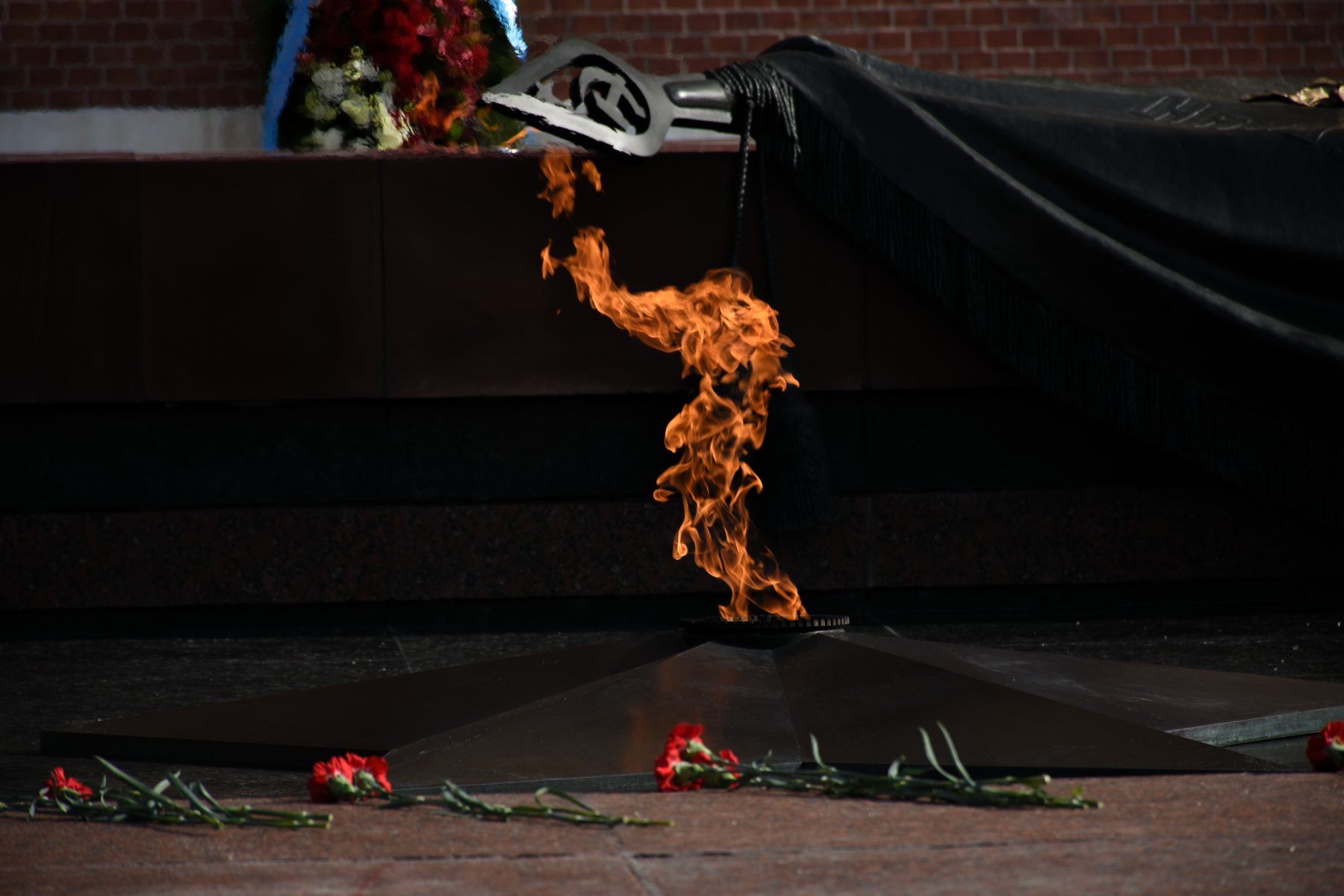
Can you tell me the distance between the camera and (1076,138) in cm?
422

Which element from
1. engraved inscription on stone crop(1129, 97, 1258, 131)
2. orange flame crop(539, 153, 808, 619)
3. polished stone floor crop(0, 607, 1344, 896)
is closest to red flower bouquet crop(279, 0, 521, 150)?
orange flame crop(539, 153, 808, 619)

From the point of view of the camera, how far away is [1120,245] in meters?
4.12

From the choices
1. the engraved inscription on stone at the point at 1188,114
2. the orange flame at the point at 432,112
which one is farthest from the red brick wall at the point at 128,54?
the engraved inscription on stone at the point at 1188,114

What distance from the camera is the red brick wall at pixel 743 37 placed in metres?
5.95

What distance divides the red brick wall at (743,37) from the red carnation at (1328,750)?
14.7 ft

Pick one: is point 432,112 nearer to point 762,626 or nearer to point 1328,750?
point 762,626

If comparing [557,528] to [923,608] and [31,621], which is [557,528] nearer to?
[923,608]

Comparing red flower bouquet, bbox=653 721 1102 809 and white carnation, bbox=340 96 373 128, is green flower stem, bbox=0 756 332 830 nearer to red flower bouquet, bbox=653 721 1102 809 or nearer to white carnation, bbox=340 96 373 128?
red flower bouquet, bbox=653 721 1102 809

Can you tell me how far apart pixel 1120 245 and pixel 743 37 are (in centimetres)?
237

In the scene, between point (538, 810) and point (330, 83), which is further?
point (330, 83)

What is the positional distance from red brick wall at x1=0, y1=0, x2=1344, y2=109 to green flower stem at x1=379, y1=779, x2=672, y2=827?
4599 mm

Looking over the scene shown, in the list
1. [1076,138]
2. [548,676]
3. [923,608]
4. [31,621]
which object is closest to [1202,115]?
[1076,138]

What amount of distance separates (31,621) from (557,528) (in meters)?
1.33

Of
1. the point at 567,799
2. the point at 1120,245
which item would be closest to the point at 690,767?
the point at 567,799
